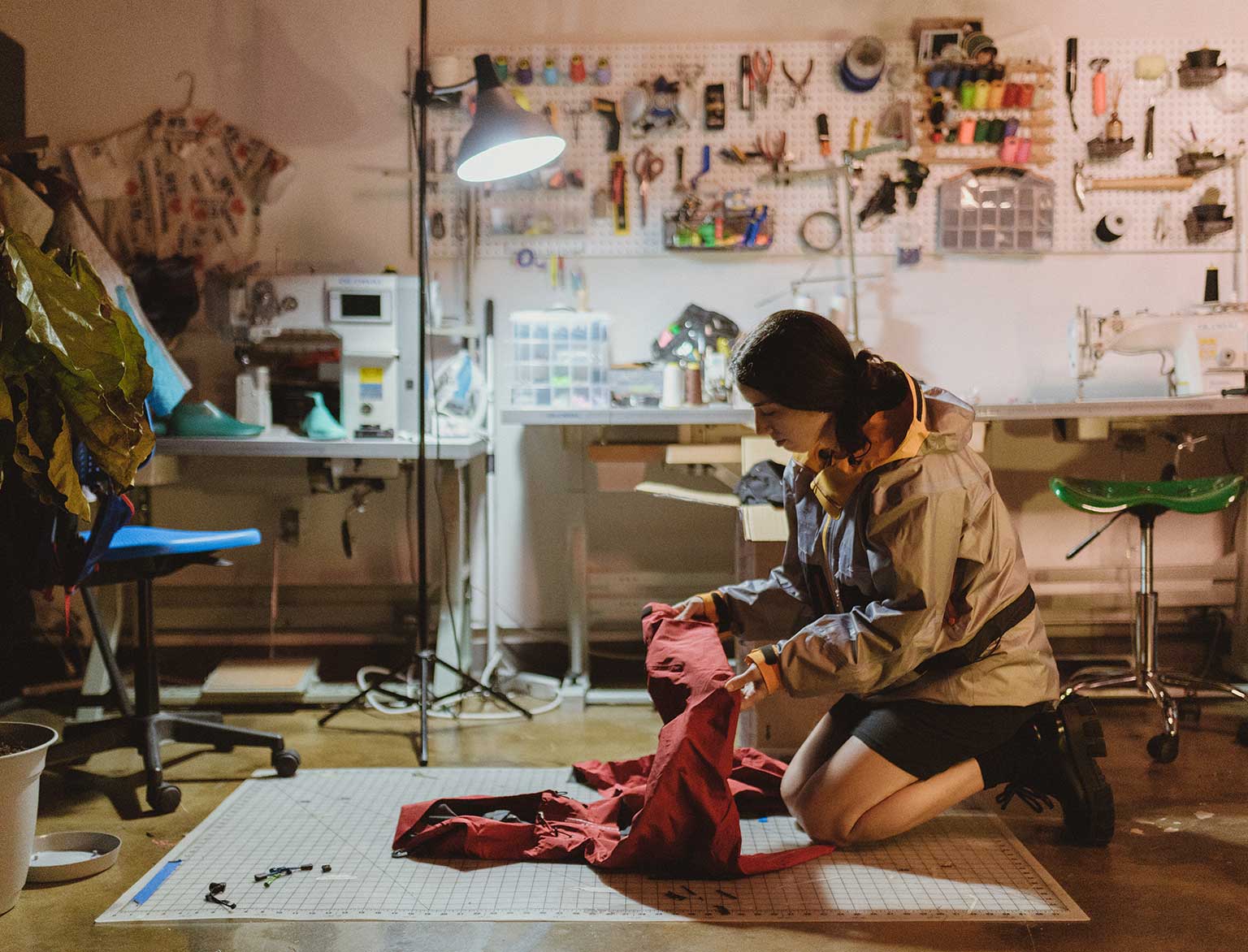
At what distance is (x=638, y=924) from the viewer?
2.01 m

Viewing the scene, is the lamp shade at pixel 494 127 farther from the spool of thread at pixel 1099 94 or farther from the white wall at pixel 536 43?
the spool of thread at pixel 1099 94

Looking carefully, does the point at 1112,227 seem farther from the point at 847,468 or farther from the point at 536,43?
the point at 847,468

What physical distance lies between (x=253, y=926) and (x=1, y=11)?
3.56m

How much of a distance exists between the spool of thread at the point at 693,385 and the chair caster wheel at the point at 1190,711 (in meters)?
1.80

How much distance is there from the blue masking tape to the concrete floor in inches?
2.4

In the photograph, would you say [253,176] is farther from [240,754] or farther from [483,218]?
[240,754]

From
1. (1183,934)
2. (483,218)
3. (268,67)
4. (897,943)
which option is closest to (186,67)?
(268,67)

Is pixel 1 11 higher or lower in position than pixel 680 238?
higher

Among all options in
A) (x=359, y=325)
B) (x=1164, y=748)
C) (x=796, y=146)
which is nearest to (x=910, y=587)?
(x=1164, y=748)

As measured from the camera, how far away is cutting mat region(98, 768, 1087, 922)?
2051mm

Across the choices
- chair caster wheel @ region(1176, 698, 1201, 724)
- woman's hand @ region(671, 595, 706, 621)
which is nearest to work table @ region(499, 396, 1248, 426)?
chair caster wheel @ region(1176, 698, 1201, 724)

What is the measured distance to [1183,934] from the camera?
1.96m

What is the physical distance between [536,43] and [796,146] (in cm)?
102

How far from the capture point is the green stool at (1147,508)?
307 centimetres
